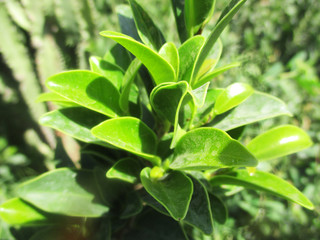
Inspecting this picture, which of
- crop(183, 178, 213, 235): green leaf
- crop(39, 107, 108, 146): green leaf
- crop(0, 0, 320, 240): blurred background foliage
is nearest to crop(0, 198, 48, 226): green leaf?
crop(39, 107, 108, 146): green leaf

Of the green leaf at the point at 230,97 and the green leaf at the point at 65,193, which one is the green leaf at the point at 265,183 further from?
the green leaf at the point at 65,193

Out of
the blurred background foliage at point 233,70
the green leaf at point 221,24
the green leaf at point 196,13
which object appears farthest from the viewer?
the blurred background foliage at point 233,70

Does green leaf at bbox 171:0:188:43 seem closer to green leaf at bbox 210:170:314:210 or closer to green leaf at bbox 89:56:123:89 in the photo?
green leaf at bbox 89:56:123:89

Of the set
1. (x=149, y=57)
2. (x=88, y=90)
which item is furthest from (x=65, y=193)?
(x=149, y=57)

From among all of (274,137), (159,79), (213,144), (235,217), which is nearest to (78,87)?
(159,79)

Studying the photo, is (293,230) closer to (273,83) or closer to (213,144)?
(273,83)

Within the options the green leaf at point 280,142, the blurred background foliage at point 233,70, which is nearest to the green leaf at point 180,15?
the green leaf at point 280,142

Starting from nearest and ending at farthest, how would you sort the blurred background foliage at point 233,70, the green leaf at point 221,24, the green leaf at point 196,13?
the green leaf at point 221,24
the green leaf at point 196,13
the blurred background foliage at point 233,70
